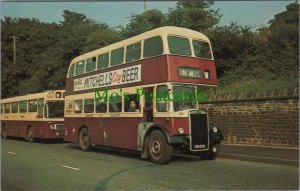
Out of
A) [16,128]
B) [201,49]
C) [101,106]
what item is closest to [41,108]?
[16,128]

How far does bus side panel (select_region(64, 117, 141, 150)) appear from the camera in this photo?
1542 cm

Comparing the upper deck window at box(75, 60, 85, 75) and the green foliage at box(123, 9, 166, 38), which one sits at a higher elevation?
the green foliage at box(123, 9, 166, 38)

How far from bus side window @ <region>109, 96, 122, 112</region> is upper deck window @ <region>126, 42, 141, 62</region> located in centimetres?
155

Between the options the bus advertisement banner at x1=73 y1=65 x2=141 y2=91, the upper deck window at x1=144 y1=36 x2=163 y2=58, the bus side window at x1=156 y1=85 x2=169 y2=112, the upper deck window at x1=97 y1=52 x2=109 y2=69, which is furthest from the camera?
the upper deck window at x1=97 y1=52 x2=109 y2=69

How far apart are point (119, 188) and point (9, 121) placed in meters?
21.7

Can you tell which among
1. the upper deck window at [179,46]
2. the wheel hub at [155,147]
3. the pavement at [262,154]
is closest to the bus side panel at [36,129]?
the pavement at [262,154]

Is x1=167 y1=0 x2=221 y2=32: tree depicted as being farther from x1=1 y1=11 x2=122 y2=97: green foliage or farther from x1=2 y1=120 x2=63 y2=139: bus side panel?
x1=2 y1=120 x2=63 y2=139: bus side panel

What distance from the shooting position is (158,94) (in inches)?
555

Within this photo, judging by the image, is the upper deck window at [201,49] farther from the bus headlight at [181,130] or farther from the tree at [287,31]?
the tree at [287,31]

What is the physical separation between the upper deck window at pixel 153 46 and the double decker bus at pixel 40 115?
10328 mm

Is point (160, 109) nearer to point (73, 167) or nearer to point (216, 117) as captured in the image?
point (73, 167)

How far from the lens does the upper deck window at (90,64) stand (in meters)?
18.5

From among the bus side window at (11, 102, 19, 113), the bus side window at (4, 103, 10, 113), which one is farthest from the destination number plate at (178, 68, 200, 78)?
the bus side window at (4, 103, 10, 113)

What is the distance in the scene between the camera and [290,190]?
29.6ft
